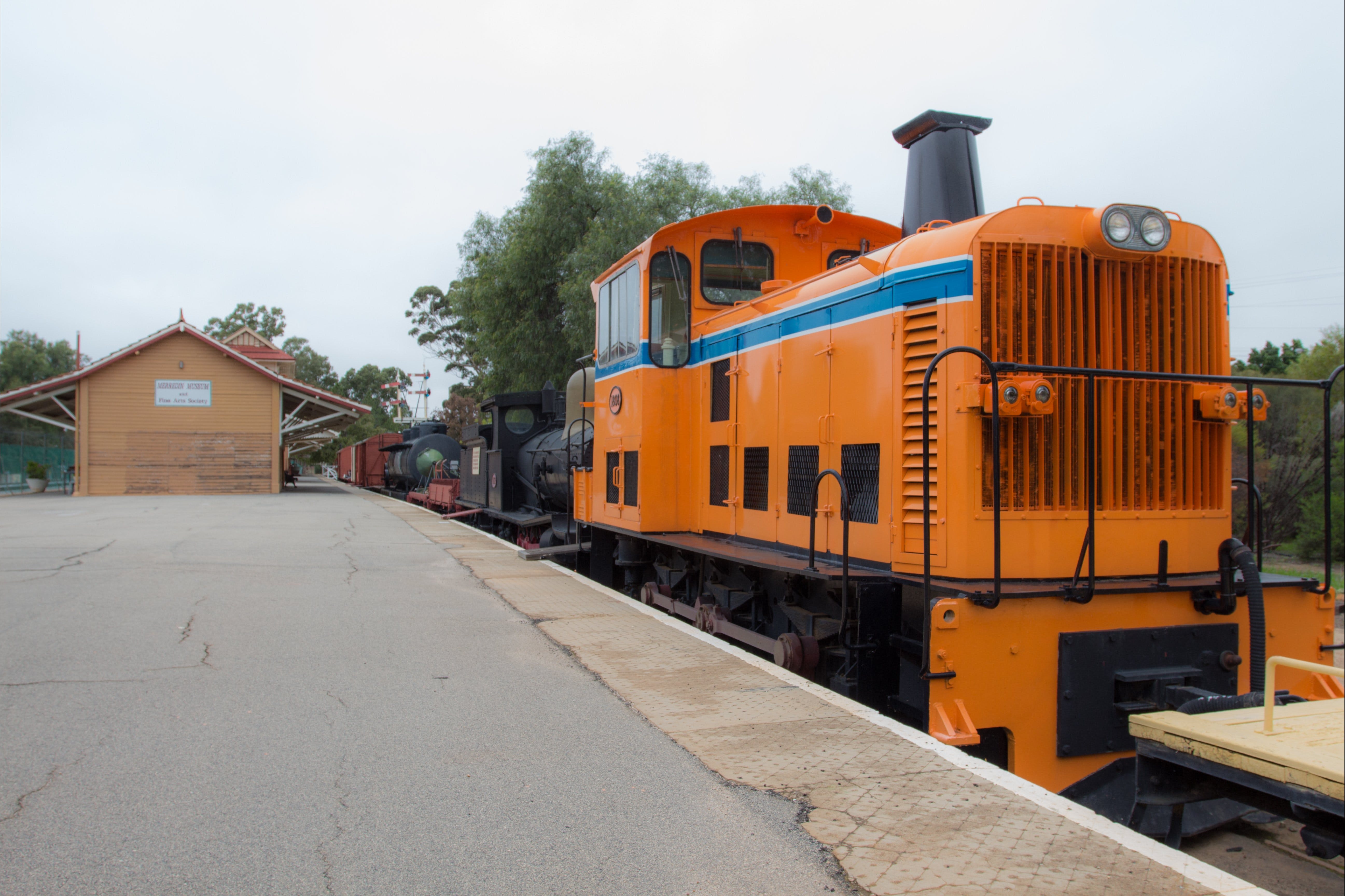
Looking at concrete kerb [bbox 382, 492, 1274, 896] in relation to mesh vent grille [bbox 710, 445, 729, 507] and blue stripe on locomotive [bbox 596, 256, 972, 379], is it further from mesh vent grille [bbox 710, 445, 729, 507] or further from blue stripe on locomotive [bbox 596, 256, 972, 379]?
blue stripe on locomotive [bbox 596, 256, 972, 379]

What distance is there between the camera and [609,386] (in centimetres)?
783

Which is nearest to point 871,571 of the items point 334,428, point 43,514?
point 43,514

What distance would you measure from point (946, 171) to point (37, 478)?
128 feet

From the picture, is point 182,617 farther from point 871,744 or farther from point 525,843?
point 871,744

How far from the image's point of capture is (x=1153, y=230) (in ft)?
13.6

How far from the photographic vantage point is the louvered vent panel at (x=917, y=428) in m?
4.26

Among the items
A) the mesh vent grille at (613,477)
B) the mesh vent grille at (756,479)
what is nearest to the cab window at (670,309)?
the mesh vent grille at (613,477)

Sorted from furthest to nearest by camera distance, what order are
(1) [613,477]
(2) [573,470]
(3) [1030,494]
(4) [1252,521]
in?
(2) [573,470]
(1) [613,477]
(4) [1252,521]
(3) [1030,494]

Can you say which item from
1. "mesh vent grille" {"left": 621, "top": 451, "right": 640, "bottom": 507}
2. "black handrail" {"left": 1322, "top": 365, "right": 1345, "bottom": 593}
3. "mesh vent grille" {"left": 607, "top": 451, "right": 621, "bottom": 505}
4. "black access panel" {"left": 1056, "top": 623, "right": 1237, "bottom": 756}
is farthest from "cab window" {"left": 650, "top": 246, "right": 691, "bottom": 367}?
"black handrail" {"left": 1322, "top": 365, "right": 1345, "bottom": 593}

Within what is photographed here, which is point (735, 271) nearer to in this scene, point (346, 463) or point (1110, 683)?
point (1110, 683)

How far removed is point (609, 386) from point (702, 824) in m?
5.16

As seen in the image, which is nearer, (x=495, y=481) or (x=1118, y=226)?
(x=1118, y=226)

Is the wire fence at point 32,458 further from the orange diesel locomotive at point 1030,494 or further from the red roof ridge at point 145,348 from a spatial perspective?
the orange diesel locomotive at point 1030,494

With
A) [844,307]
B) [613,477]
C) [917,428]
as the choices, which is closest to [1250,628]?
[917,428]
